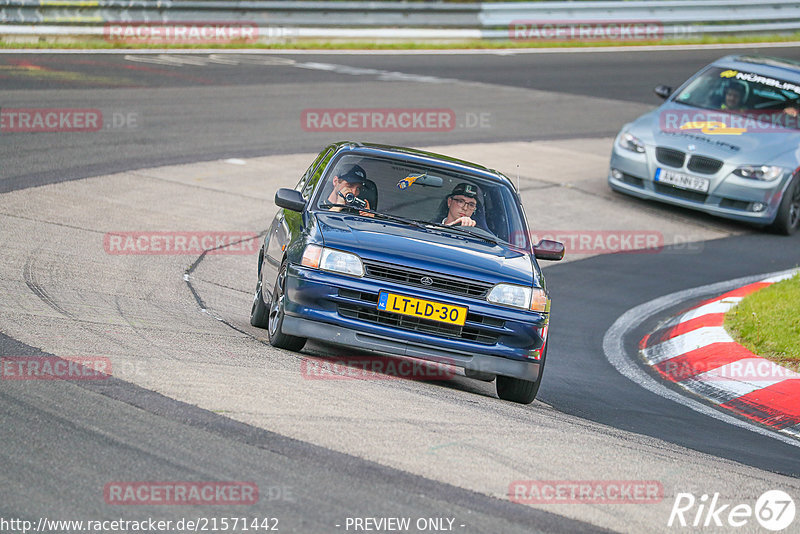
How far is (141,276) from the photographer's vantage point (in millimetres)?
9789

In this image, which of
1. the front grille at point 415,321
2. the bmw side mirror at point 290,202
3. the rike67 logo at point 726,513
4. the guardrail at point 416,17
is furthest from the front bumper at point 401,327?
the guardrail at point 416,17

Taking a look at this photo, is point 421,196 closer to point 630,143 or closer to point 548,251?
point 548,251

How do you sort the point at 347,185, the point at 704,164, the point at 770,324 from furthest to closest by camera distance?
the point at 704,164 < the point at 770,324 < the point at 347,185

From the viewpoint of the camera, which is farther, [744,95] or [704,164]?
[744,95]

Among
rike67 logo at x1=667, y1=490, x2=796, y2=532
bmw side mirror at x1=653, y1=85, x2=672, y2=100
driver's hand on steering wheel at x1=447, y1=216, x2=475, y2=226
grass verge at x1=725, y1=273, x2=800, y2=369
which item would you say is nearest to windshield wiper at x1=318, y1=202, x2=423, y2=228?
driver's hand on steering wheel at x1=447, y1=216, x2=475, y2=226

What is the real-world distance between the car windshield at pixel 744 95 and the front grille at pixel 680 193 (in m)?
1.68

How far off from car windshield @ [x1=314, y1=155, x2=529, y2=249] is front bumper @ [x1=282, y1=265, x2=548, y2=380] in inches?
39.6

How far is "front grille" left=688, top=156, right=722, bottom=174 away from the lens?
1473cm

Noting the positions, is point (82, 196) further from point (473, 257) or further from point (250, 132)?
point (473, 257)

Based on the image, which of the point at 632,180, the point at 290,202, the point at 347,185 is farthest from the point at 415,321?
the point at 632,180

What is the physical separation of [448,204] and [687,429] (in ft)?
7.45

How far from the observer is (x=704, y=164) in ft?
48.5

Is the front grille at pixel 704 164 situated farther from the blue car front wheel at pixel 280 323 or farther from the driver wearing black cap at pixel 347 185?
the blue car front wheel at pixel 280 323

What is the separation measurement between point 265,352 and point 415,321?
38.6 inches
